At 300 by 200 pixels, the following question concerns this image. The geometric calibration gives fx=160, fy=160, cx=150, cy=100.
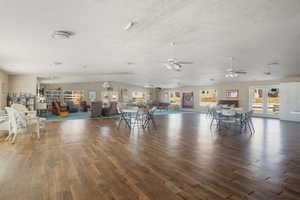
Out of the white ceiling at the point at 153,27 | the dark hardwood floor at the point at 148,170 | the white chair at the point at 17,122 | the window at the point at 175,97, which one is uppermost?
the white ceiling at the point at 153,27

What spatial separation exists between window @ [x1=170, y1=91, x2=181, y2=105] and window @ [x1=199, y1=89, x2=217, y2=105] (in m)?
2.49

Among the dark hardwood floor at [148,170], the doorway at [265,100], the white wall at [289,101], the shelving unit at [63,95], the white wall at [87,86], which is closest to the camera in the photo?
the dark hardwood floor at [148,170]

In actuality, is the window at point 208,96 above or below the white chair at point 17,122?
above

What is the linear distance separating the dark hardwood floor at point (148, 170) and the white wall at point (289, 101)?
5.64 m

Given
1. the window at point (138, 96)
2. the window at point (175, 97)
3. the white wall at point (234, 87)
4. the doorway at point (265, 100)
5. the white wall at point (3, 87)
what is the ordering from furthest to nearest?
the window at point (138, 96)
the window at point (175, 97)
the white wall at point (234, 87)
the doorway at point (265, 100)
the white wall at point (3, 87)

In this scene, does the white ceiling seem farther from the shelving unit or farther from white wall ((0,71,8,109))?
the shelving unit

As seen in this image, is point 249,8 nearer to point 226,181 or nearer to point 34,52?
point 226,181

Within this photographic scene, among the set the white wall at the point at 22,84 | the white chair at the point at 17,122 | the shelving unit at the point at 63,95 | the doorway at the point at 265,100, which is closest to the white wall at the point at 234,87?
the doorway at the point at 265,100

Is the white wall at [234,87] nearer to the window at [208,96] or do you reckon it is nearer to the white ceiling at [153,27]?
the window at [208,96]

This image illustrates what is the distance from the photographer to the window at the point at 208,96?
12469mm

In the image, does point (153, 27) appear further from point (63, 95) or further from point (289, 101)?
point (63, 95)

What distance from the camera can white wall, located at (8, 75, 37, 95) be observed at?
815 centimetres

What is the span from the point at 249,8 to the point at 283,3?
410 millimetres

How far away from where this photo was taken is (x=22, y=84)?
8305mm
